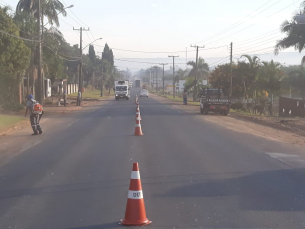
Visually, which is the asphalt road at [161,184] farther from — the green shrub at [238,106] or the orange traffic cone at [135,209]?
the green shrub at [238,106]

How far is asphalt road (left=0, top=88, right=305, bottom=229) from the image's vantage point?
6.47 meters

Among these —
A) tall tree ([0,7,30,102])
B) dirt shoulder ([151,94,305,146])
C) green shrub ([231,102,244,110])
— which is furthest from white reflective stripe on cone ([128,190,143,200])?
green shrub ([231,102,244,110])

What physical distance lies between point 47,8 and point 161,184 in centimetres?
3397

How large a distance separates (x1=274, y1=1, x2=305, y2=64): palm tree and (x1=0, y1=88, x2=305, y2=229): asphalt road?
2481 centimetres

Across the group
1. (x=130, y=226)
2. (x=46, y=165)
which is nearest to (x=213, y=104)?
(x=46, y=165)

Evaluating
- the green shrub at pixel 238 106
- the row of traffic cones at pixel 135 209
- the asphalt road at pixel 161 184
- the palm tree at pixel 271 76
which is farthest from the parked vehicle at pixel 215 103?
the row of traffic cones at pixel 135 209

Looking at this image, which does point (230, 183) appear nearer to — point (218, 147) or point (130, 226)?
point (130, 226)

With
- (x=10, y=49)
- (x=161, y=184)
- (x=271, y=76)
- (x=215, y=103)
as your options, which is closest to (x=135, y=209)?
(x=161, y=184)

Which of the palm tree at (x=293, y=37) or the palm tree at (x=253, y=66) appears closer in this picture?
the palm tree at (x=293, y=37)

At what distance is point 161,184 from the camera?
867cm

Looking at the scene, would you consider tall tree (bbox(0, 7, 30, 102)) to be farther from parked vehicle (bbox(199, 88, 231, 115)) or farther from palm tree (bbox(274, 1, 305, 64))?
palm tree (bbox(274, 1, 305, 64))

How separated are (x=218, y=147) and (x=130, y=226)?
8387 mm

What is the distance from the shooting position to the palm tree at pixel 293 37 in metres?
37.3

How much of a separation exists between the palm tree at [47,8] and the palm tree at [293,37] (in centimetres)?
1935
